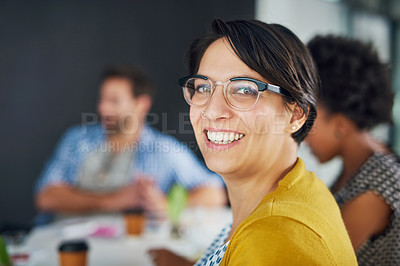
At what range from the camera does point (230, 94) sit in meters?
0.96

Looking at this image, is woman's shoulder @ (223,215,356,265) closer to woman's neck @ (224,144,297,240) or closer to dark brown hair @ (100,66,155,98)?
woman's neck @ (224,144,297,240)

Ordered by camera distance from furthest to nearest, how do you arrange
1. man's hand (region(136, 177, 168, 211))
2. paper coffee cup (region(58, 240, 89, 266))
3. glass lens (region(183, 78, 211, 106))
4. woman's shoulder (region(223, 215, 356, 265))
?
man's hand (region(136, 177, 168, 211))
paper coffee cup (region(58, 240, 89, 266))
glass lens (region(183, 78, 211, 106))
woman's shoulder (region(223, 215, 356, 265))

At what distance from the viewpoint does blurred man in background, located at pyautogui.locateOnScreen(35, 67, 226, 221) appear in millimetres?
2992

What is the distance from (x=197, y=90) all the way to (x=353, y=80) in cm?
77

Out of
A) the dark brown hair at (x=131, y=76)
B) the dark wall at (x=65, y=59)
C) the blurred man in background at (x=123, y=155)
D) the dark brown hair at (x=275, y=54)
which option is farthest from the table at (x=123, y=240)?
the dark wall at (x=65, y=59)

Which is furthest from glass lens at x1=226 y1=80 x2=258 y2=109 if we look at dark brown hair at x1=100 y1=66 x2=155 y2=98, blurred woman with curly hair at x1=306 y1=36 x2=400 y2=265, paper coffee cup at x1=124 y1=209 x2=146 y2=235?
dark brown hair at x1=100 y1=66 x2=155 y2=98

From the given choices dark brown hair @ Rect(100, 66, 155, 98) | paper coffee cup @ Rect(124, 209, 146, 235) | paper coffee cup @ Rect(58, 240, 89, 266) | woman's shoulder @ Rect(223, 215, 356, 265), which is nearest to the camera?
woman's shoulder @ Rect(223, 215, 356, 265)

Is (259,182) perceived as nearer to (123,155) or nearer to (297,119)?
(297,119)

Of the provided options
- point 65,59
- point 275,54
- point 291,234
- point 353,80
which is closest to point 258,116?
point 275,54

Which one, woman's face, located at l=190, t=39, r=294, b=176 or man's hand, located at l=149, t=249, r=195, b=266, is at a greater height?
woman's face, located at l=190, t=39, r=294, b=176

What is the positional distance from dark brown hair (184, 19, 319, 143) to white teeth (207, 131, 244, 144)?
16 cm

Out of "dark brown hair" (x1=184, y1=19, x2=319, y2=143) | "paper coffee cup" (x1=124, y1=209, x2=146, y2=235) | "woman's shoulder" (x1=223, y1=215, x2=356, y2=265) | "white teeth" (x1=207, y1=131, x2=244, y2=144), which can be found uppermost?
"dark brown hair" (x1=184, y1=19, x2=319, y2=143)

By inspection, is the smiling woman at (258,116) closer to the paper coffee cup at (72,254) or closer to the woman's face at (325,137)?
the woman's face at (325,137)

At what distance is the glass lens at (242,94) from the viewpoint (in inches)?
37.1
